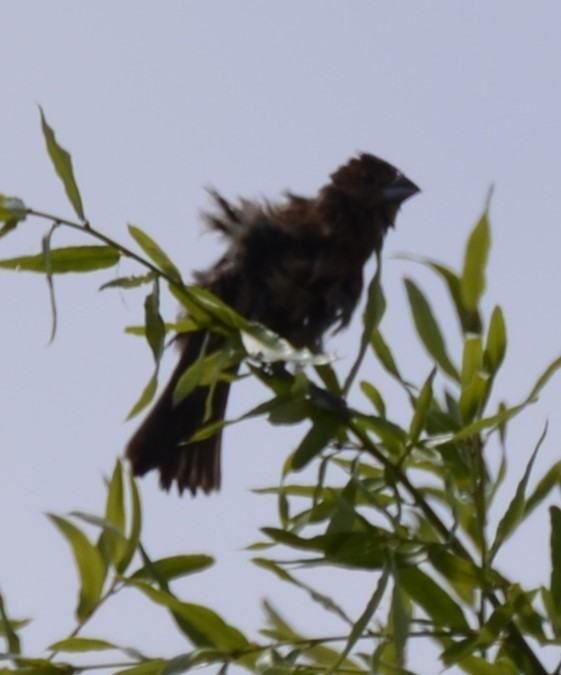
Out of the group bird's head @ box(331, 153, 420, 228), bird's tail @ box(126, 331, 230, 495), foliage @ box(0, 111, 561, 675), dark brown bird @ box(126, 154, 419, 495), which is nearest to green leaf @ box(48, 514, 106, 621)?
foliage @ box(0, 111, 561, 675)

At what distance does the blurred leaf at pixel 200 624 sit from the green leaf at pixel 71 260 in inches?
18.8

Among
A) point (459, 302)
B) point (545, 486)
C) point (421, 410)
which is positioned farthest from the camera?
point (459, 302)

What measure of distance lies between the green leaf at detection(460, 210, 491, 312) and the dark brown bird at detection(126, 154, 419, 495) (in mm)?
2369

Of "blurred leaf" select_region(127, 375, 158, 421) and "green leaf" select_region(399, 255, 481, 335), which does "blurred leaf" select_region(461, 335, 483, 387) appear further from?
"blurred leaf" select_region(127, 375, 158, 421)

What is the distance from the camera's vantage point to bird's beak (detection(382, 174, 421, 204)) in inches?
216

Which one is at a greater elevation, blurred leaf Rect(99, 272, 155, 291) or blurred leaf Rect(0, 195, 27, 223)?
blurred leaf Rect(0, 195, 27, 223)

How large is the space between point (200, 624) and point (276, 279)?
9.57ft

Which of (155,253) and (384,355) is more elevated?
(155,253)

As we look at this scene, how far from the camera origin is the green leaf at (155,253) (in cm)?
211

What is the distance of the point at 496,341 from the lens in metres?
2.35

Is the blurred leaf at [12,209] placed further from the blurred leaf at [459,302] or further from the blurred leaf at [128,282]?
the blurred leaf at [459,302]

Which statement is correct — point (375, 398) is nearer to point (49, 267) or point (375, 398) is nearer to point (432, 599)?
point (432, 599)

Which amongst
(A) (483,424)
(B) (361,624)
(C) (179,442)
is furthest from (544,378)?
(C) (179,442)

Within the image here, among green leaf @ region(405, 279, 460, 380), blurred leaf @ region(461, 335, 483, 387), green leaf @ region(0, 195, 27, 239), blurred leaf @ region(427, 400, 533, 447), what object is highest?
green leaf @ region(0, 195, 27, 239)
